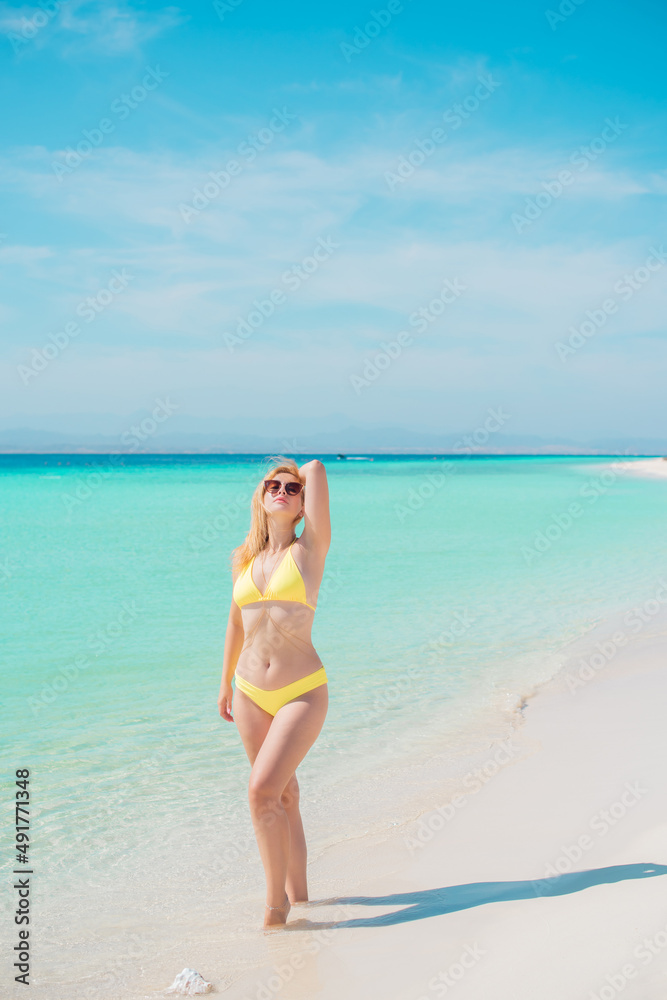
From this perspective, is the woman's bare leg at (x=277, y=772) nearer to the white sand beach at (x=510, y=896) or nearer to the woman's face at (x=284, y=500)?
the white sand beach at (x=510, y=896)

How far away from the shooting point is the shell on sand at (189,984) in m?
2.97

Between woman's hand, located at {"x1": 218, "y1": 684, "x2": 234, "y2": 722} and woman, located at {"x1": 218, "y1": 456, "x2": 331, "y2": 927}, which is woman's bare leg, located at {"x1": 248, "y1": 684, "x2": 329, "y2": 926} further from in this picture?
woman's hand, located at {"x1": 218, "y1": 684, "x2": 234, "y2": 722}

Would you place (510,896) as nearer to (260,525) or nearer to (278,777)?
(278,777)

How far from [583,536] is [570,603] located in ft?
30.3

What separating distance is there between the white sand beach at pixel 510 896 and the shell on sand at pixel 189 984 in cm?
12

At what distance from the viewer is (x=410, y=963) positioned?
2.99 meters

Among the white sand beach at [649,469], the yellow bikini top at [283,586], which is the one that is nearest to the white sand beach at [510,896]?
the yellow bikini top at [283,586]

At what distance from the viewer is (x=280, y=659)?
11.0ft

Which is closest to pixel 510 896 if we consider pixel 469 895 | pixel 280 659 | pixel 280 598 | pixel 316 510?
pixel 469 895

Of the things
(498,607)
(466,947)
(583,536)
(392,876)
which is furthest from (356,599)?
(583,536)

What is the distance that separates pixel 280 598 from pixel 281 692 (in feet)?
1.39

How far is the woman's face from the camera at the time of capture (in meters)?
3.54

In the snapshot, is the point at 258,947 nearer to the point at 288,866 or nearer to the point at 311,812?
the point at 288,866

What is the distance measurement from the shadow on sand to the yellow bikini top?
1501 millimetres
